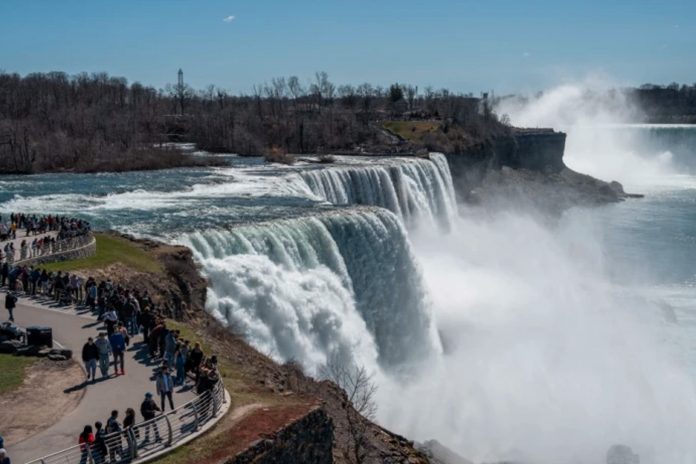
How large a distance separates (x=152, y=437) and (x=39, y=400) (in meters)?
2.55

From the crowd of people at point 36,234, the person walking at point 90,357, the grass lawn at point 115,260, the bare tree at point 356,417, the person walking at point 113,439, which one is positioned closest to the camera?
the person walking at point 113,439

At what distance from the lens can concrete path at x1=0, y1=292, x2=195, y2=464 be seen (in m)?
11.2

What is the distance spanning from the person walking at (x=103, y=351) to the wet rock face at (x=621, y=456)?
1299 cm

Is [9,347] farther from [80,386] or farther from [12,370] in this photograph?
[80,386]

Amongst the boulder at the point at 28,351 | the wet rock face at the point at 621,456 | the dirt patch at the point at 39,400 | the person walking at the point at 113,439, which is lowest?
the wet rock face at the point at 621,456

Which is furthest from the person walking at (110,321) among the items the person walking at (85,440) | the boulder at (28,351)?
the person walking at (85,440)

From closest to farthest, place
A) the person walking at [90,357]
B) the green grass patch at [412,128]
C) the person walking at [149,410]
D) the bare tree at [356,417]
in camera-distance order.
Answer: the person walking at [149,410], the person walking at [90,357], the bare tree at [356,417], the green grass patch at [412,128]

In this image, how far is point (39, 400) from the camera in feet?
41.5

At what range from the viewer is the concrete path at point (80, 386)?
11171mm

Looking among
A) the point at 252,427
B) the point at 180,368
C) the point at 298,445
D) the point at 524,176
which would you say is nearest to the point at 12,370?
the point at 180,368

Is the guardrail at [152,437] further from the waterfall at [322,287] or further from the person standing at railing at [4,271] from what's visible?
the person standing at railing at [4,271]

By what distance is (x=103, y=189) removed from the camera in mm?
39500

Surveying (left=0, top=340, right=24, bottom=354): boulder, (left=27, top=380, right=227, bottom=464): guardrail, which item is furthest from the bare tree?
(left=0, top=340, right=24, bottom=354): boulder

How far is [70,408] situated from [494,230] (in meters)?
43.1
